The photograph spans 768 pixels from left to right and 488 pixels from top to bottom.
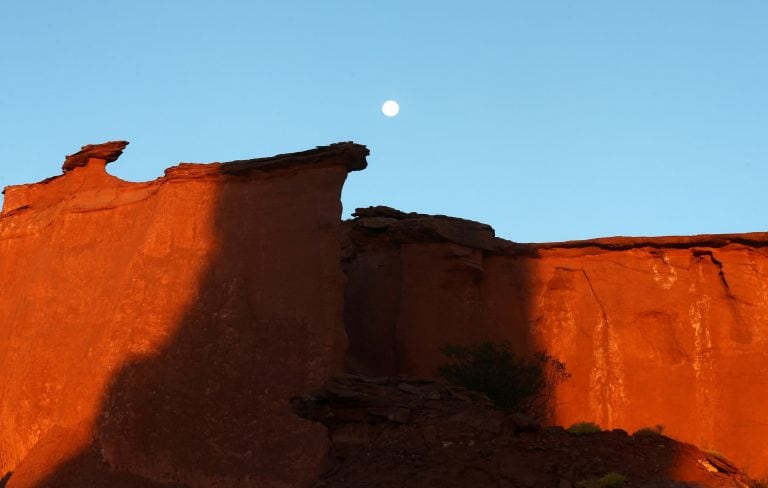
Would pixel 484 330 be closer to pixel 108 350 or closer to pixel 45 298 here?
pixel 108 350

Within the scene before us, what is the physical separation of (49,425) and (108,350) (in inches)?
69.7

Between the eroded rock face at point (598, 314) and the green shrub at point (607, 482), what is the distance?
875 cm

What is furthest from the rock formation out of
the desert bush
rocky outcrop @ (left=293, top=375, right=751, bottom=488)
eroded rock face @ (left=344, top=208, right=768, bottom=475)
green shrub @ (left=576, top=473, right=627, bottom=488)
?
green shrub @ (left=576, top=473, right=627, bottom=488)

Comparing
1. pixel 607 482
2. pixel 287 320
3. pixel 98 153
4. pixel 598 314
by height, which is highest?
pixel 98 153

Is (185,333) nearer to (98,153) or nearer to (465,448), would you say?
(98,153)

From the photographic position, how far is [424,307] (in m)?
20.3

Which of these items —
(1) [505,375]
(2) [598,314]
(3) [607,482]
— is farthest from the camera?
(2) [598,314]

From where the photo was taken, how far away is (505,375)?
1744 cm

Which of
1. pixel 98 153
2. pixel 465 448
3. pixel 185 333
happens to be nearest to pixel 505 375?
pixel 185 333

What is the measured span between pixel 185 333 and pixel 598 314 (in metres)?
7.39

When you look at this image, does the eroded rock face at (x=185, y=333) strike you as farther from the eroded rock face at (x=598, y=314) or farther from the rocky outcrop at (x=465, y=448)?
the rocky outcrop at (x=465, y=448)

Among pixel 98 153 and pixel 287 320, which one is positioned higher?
pixel 98 153

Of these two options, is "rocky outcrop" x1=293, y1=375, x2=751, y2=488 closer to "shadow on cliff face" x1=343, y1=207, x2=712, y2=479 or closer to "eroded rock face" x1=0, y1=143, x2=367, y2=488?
"eroded rock face" x1=0, y1=143, x2=367, y2=488

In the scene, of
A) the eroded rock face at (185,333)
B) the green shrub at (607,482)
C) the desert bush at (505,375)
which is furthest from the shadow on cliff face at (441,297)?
the green shrub at (607,482)
